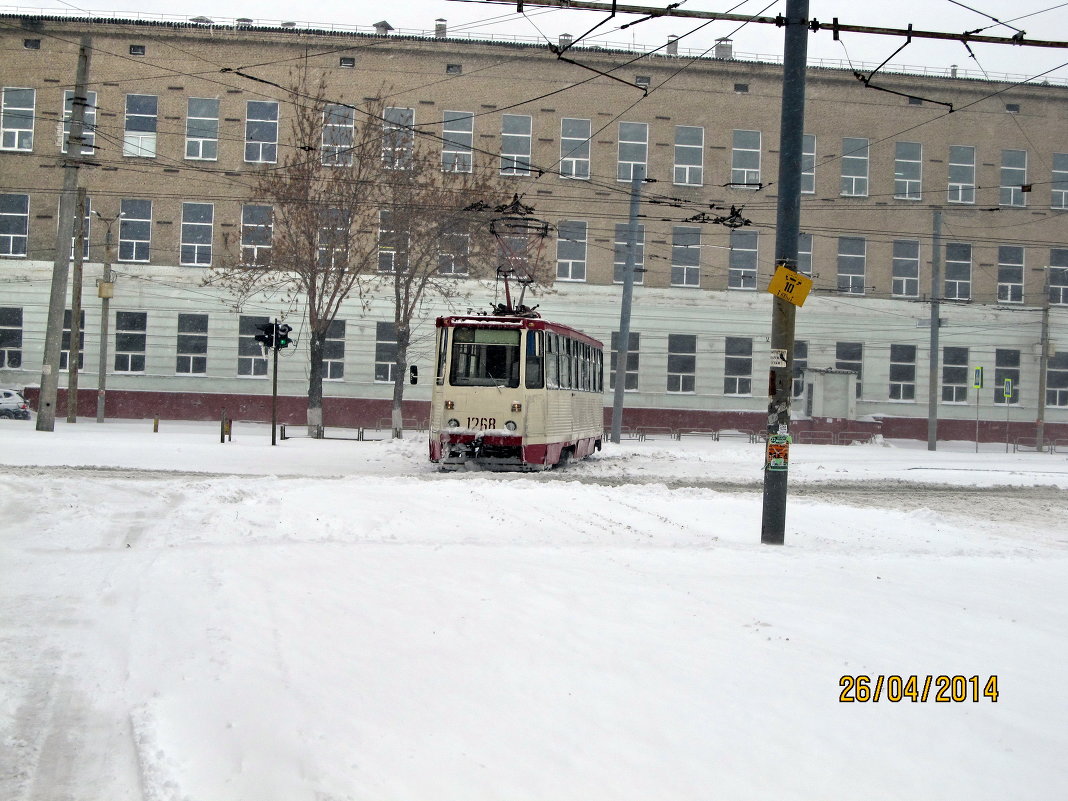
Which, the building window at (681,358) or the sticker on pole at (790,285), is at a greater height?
the building window at (681,358)

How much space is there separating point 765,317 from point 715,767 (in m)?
42.0

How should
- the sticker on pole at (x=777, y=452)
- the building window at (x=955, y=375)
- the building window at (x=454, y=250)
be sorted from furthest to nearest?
the building window at (x=955, y=375)
the building window at (x=454, y=250)
the sticker on pole at (x=777, y=452)

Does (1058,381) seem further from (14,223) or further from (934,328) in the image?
(14,223)

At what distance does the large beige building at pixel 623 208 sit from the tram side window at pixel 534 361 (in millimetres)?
20975

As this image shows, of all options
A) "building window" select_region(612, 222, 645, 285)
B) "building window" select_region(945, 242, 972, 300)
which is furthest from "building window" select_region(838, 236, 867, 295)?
"building window" select_region(612, 222, 645, 285)

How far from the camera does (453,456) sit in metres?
21.8

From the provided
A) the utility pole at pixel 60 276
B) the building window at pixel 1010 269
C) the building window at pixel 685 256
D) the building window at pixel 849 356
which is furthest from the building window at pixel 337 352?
the building window at pixel 1010 269

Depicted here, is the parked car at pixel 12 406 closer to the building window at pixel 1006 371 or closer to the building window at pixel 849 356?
the building window at pixel 849 356

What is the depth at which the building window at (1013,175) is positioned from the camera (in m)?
47.2

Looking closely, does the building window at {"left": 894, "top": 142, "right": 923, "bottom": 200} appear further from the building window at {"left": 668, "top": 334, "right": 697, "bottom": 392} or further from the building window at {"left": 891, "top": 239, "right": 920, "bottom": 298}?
the building window at {"left": 668, "top": 334, "right": 697, "bottom": 392}

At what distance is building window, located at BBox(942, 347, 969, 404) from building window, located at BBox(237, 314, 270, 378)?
2909cm

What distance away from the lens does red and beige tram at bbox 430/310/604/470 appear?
2134cm

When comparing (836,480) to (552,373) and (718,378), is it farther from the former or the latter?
(718,378)

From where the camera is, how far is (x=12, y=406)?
38.4 m
